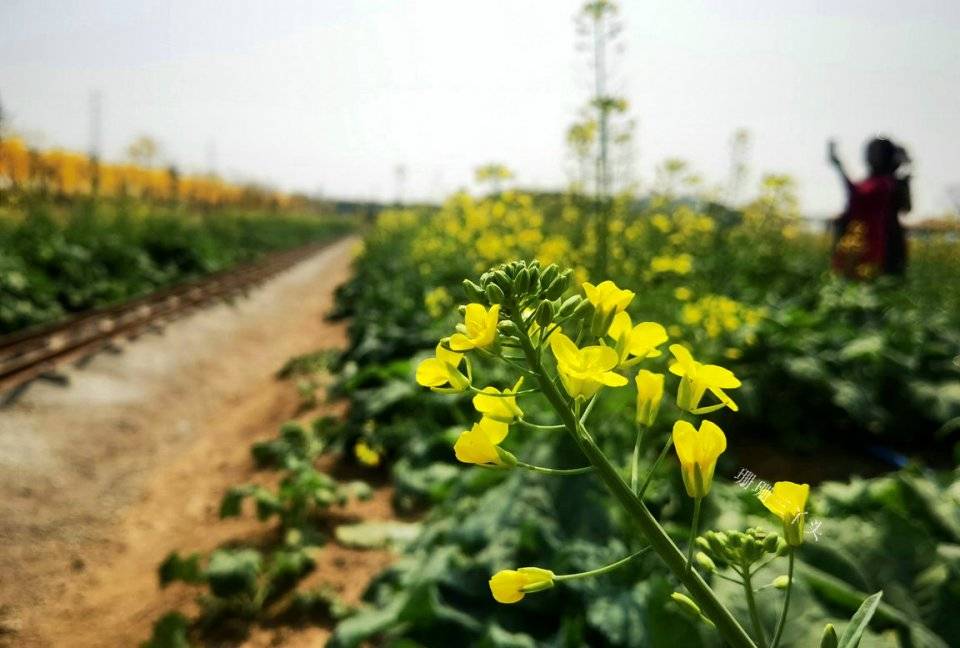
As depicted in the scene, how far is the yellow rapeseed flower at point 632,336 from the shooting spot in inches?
35.1

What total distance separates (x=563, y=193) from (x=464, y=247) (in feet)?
4.01

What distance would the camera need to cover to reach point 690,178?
599cm

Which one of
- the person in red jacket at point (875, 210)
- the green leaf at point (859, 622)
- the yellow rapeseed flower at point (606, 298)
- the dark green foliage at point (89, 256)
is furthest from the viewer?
the dark green foliage at point (89, 256)

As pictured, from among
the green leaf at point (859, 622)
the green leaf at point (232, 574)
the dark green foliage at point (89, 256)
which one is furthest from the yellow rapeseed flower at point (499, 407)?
the dark green foliage at point (89, 256)

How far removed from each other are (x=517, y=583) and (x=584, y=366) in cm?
30

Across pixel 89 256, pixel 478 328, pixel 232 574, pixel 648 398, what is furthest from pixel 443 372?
pixel 89 256

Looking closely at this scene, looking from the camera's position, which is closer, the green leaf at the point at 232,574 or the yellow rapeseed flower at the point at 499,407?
the yellow rapeseed flower at the point at 499,407

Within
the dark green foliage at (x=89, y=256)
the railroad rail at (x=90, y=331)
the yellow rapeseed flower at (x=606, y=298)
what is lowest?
the railroad rail at (x=90, y=331)

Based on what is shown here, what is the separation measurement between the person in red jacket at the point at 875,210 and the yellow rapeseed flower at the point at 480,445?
25.2 ft

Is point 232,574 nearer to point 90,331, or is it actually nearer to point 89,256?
point 90,331

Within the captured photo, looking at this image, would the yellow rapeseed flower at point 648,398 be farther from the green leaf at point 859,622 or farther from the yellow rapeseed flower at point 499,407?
the green leaf at point 859,622

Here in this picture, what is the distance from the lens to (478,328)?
855mm

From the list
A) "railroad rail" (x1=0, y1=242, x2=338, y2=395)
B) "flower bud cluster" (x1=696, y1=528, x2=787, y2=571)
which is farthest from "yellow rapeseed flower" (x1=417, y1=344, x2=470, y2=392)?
"railroad rail" (x1=0, y1=242, x2=338, y2=395)

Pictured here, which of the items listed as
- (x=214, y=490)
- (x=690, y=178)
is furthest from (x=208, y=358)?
(x=690, y=178)
